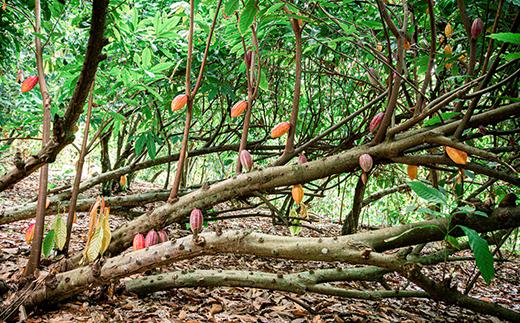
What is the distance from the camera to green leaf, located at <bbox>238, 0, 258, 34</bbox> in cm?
111

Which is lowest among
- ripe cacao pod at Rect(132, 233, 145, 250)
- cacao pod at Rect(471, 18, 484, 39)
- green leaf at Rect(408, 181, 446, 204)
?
ripe cacao pod at Rect(132, 233, 145, 250)

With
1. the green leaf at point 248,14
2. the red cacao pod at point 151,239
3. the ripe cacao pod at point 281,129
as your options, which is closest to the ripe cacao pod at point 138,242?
the red cacao pod at point 151,239

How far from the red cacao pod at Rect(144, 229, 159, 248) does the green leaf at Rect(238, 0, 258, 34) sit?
0.85 m

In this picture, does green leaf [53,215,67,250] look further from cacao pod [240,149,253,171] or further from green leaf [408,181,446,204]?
green leaf [408,181,446,204]

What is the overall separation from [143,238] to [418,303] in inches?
60.6

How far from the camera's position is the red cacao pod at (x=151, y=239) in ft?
4.68

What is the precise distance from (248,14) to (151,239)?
91cm

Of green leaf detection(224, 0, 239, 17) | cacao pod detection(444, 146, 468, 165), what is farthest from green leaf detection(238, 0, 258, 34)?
cacao pod detection(444, 146, 468, 165)

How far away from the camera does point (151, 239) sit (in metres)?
1.44

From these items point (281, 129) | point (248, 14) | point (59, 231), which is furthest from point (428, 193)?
point (59, 231)

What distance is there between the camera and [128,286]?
62.5 inches

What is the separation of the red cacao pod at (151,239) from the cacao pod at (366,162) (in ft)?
2.81

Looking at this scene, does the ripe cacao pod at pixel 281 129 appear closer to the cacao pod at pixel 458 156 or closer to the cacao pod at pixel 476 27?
the cacao pod at pixel 458 156

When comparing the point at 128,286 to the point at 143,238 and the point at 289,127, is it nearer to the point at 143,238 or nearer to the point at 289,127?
the point at 143,238
